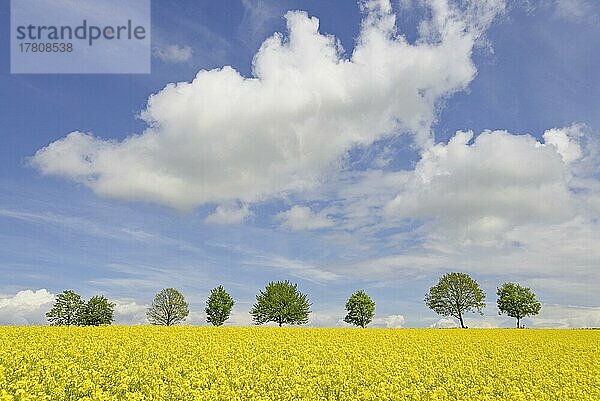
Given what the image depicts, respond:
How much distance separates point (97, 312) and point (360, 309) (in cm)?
4255

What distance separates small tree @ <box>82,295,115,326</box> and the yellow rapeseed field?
1989 inches

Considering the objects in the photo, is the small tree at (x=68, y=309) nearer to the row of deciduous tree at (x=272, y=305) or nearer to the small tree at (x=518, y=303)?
the row of deciduous tree at (x=272, y=305)

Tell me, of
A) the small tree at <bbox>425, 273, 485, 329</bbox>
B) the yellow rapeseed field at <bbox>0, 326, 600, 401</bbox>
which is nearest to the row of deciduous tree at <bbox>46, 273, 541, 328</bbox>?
the small tree at <bbox>425, 273, 485, 329</bbox>

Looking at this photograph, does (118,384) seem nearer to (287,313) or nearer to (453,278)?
(287,313)

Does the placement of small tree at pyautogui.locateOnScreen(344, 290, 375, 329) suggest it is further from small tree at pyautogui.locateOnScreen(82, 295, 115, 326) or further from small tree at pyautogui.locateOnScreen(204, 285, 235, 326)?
small tree at pyautogui.locateOnScreen(82, 295, 115, 326)

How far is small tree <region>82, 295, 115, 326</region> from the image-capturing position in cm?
7544

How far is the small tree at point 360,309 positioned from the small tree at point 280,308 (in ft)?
27.1

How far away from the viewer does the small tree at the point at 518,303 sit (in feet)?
296

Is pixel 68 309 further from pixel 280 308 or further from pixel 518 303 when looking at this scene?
pixel 518 303

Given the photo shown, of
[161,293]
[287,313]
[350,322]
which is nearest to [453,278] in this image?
[350,322]

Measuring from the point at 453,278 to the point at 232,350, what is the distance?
67545 millimetres

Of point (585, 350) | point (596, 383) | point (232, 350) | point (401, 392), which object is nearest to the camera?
point (401, 392)

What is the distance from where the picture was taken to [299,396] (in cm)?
1466

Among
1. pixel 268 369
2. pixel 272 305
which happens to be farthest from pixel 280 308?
pixel 268 369
